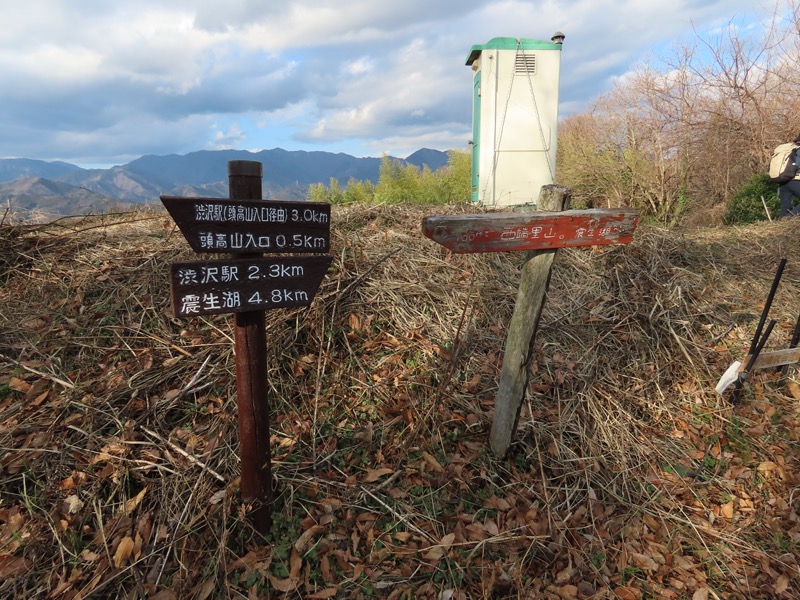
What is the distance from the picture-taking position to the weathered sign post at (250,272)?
196 centimetres

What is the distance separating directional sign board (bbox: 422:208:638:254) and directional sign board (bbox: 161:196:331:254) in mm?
612

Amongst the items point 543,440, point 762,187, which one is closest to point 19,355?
point 543,440

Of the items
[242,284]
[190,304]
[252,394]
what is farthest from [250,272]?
[252,394]

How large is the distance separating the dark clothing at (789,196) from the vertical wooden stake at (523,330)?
787 cm

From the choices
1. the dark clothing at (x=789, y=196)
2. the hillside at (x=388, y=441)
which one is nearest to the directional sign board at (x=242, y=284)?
the hillside at (x=388, y=441)

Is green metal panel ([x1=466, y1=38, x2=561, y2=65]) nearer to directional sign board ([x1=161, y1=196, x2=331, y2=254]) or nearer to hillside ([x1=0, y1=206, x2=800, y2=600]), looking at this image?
hillside ([x1=0, y1=206, x2=800, y2=600])

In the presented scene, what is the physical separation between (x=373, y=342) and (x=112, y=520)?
213 cm

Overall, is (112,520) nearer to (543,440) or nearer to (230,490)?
(230,490)

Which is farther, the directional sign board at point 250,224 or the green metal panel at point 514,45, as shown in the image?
the green metal panel at point 514,45

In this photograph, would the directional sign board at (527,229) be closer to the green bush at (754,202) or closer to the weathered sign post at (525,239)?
the weathered sign post at (525,239)

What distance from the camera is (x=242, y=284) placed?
2109mm

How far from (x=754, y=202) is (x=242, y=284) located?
10409 mm

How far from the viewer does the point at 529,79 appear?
7.65m

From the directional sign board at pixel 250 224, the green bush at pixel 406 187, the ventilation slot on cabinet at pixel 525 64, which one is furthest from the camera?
the green bush at pixel 406 187
